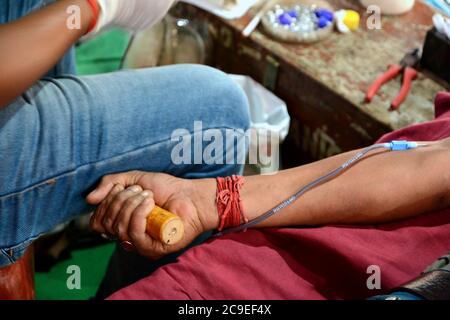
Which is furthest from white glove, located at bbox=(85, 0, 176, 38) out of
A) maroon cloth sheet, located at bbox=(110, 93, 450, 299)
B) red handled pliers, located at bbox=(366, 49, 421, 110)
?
red handled pliers, located at bbox=(366, 49, 421, 110)

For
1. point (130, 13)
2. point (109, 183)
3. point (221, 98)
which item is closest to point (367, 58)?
point (221, 98)

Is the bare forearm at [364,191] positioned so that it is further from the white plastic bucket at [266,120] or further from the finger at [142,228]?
the white plastic bucket at [266,120]

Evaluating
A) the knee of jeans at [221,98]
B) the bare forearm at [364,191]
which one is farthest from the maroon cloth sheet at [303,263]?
the knee of jeans at [221,98]

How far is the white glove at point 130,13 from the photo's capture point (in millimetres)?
941

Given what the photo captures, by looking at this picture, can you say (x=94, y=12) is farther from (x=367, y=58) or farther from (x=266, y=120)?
(x=367, y=58)

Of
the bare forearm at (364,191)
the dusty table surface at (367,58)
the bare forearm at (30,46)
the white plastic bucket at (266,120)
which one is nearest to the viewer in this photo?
the bare forearm at (30,46)

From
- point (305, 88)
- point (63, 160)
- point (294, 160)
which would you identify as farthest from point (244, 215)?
point (294, 160)

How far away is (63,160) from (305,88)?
765 millimetres

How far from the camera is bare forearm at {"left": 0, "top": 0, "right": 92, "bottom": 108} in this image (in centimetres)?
78

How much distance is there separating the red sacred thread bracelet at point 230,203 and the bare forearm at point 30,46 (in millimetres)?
340

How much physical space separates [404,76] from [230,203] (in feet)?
2.33

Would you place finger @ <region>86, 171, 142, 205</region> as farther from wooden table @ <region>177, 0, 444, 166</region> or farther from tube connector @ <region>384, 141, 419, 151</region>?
wooden table @ <region>177, 0, 444, 166</region>

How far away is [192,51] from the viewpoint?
1761 millimetres

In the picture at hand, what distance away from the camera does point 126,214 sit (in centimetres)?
93
